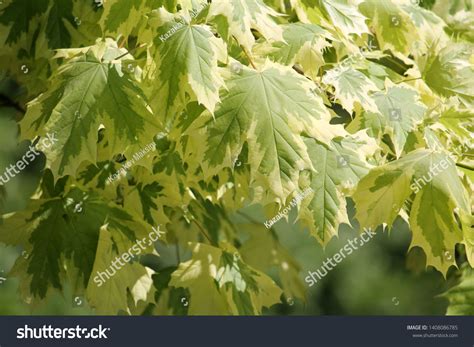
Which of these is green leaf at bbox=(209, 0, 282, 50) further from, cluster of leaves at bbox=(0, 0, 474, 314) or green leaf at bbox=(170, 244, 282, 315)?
green leaf at bbox=(170, 244, 282, 315)

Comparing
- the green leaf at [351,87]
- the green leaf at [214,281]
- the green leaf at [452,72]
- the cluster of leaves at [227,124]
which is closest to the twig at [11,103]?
A: the cluster of leaves at [227,124]

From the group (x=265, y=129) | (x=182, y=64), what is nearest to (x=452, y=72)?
(x=265, y=129)

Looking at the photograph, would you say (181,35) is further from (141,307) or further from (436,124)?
(141,307)

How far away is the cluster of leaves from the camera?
5.95 ft

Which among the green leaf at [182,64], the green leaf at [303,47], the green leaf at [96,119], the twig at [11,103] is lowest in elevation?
the twig at [11,103]

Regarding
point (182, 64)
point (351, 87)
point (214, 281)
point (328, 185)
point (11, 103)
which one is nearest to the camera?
point (182, 64)

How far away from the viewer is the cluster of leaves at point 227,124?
1.81 m

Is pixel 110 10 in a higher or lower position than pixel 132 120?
higher

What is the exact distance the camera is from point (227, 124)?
5.94 feet

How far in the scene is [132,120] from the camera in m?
1.93

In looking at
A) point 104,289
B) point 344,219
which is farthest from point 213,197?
point 344,219

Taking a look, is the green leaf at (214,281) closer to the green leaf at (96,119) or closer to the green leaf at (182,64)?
the green leaf at (96,119)

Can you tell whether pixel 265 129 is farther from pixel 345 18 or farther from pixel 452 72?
pixel 452 72

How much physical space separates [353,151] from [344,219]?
0.57 feet
